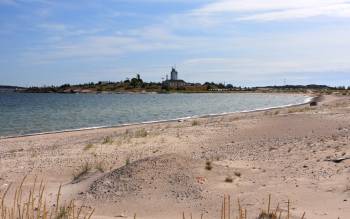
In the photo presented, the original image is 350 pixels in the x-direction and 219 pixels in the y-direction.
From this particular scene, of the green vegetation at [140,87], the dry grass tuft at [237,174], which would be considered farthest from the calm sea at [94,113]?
the green vegetation at [140,87]

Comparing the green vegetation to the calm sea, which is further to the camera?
the green vegetation

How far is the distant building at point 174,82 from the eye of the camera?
578ft

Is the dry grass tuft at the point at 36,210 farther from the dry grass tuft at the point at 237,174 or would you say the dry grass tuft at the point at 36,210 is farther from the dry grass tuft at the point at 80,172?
the dry grass tuft at the point at 237,174

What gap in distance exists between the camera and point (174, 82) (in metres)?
180

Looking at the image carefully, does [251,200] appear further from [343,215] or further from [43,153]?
[43,153]

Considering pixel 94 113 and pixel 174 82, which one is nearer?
pixel 94 113

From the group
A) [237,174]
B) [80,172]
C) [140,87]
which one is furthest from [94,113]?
[140,87]

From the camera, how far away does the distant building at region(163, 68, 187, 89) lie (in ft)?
578

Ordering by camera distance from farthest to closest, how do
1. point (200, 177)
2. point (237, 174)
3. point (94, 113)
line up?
1. point (94, 113)
2. point (237, 174)
3. point (200, 177)

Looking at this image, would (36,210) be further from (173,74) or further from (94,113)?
(173,74)

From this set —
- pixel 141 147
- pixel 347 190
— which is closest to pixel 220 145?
pixel 141 147

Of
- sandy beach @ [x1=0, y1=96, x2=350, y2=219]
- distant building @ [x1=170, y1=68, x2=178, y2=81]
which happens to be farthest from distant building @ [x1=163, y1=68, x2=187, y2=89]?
sandy beach @ [x1=0, y1=96, x2=350, y2=219]

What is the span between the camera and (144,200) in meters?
9.26

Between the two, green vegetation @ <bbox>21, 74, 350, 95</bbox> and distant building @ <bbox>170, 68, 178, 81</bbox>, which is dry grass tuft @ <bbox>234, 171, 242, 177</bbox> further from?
distant building @ <bbox>170, 68, 178, 81</bbox>
